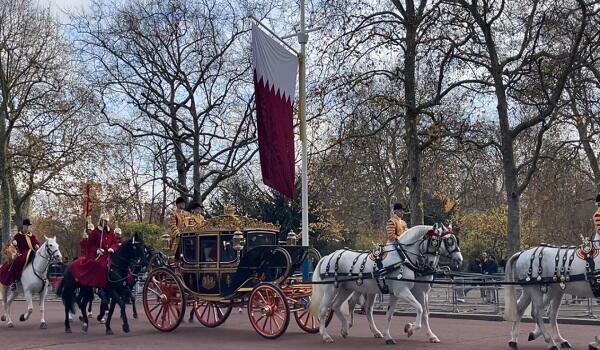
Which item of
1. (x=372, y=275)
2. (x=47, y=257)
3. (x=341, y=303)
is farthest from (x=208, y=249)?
(x=47, y=257)

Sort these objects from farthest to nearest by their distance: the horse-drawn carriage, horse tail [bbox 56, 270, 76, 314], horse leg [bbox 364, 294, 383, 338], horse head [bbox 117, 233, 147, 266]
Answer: horse tail [bbox 56, 270, 76, 314], horse head [bbox 117, 233, 147, 266], the horse-drawn carriage, horse leg [bbox 364, 294, 383, 338]

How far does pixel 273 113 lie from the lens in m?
16.7

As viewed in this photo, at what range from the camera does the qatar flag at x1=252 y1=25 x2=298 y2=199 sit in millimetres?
16188

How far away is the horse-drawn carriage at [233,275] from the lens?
14.8 m

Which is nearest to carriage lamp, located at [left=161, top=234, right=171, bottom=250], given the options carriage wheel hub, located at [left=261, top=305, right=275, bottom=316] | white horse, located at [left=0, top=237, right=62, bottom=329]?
white horse, located at [left=0, top=237, right=62, bottom=329]

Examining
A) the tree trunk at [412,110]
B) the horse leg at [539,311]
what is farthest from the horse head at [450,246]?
the tree trunk at [412,110]

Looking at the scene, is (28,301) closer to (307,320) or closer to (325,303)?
(307,320)

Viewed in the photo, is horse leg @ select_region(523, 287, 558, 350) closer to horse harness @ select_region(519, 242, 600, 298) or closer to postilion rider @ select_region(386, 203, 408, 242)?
horse harness @ select_region(519, 242, 600, 298)

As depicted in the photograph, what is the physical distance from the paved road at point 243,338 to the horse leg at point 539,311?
0.51 meters

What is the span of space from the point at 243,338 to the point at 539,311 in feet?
18.0

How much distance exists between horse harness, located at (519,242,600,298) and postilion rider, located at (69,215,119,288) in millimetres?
8496

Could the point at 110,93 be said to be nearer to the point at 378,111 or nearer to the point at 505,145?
the point at 378,111

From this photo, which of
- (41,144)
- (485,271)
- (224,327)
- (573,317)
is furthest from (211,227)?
(41,144)

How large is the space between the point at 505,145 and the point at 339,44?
5319 mm
